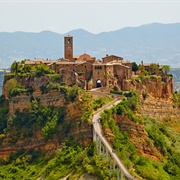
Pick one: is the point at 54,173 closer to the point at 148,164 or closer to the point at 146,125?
the point at 148,164

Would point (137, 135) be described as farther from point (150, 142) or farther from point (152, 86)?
point (152, 86)

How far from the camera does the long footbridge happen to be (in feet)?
128

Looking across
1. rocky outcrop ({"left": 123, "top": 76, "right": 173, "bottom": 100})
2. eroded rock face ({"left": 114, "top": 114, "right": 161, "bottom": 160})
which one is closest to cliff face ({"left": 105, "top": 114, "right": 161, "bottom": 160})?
eroded rock face ({"left": 114, "top": 114, "right": 161, "bottom": 160})

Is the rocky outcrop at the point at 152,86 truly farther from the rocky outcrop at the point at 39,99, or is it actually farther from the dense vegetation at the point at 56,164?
the dense vegetation at the point at 56,164

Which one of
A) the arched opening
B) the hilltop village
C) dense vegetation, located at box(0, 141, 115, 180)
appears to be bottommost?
dense vegetation, located at box(0, 141, 115, 180)

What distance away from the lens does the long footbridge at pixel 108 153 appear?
128 feet

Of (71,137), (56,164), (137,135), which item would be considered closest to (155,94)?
(137,135)

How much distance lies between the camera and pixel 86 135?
47.7m

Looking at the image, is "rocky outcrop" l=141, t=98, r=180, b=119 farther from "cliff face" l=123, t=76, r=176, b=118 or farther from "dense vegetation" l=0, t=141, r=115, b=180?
"dense vegetation" l=0, t=141, r=115, b=180

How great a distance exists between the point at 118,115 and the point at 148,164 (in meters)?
7.05

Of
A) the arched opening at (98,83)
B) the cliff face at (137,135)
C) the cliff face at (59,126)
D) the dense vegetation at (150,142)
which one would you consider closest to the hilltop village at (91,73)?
the arched opening at (98,83)

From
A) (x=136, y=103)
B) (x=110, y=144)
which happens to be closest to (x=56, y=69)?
(x=136, y=103)

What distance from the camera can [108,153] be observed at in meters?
43.2

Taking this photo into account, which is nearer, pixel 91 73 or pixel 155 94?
pixel 91 73
